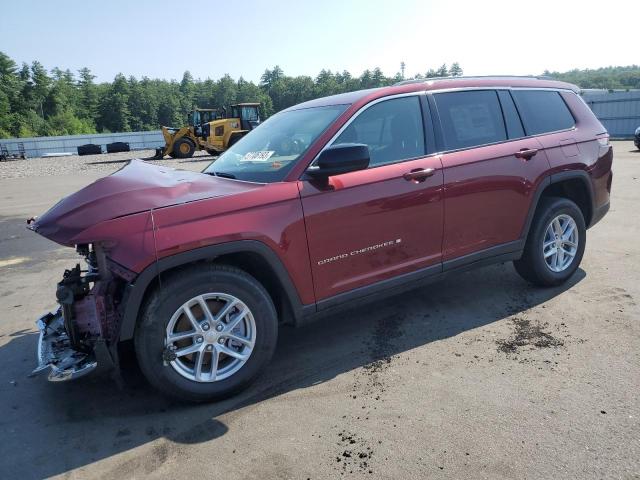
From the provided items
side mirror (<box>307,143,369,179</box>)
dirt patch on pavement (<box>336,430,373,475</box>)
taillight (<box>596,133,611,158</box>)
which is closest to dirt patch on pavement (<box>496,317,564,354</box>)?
dirt patch on pavement (<box>336,430,373,475</box>)

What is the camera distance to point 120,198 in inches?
116

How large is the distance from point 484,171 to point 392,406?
7.03 feet

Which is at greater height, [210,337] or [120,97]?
[120,97]

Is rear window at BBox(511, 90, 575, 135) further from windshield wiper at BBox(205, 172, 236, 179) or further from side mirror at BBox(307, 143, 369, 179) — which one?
windshield wiper at BBox(205, 172, 236, 179)

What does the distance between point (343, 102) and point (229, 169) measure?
105cm

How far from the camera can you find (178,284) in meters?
2.90

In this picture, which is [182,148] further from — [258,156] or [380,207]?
[380,207]

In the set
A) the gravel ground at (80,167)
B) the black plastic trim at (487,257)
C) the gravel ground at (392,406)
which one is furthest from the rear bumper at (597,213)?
the gravel ground at (80,167)

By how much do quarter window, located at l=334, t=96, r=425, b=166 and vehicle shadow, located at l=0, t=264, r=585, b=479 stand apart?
1425mm

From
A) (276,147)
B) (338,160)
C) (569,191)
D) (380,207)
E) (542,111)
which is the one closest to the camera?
(338,160)

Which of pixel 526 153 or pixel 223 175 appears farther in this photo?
pixel 526 153

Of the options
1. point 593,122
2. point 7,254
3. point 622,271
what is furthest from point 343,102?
point 7,254

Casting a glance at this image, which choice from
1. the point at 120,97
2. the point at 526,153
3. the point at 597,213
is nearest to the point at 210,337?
the point at 526,153

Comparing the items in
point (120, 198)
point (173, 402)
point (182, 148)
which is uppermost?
point (182, 148)
